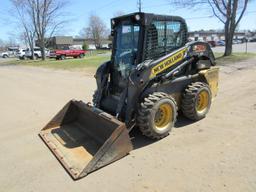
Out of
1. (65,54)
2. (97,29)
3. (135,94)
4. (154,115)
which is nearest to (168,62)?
(135,94)

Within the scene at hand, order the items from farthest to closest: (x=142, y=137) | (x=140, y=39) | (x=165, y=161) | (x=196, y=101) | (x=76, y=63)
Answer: (x=76, y=63)
(x=196, y=101)
(x=142, y=137)
(x=140, y=39)
(x=165, y=161)

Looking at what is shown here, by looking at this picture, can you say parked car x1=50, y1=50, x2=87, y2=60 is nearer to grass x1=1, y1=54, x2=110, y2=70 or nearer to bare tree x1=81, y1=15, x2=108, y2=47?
grass x1=1, y1=54, x2=110, y2=70

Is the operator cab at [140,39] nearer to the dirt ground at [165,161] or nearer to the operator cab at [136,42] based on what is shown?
the operator cab at [136,42]

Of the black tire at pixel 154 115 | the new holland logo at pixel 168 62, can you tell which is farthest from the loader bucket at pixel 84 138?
the new holland logo at pixel 168 62

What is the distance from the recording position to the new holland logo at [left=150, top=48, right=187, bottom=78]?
431 centimetres

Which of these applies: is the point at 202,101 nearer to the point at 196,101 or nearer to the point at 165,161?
the point at 196,101

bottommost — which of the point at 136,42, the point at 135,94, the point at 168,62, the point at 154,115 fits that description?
the point at 154,115

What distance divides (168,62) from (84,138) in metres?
2.09

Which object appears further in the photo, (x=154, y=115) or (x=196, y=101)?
(x=196, y=101)

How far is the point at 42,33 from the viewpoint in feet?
102

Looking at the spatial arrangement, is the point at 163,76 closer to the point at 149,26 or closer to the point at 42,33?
the point at 149,26

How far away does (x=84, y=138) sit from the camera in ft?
14.6

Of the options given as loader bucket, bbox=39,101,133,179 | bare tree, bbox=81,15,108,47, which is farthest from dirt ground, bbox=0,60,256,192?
bare tree, bbox=81,15,108,47

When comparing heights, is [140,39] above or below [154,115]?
above
